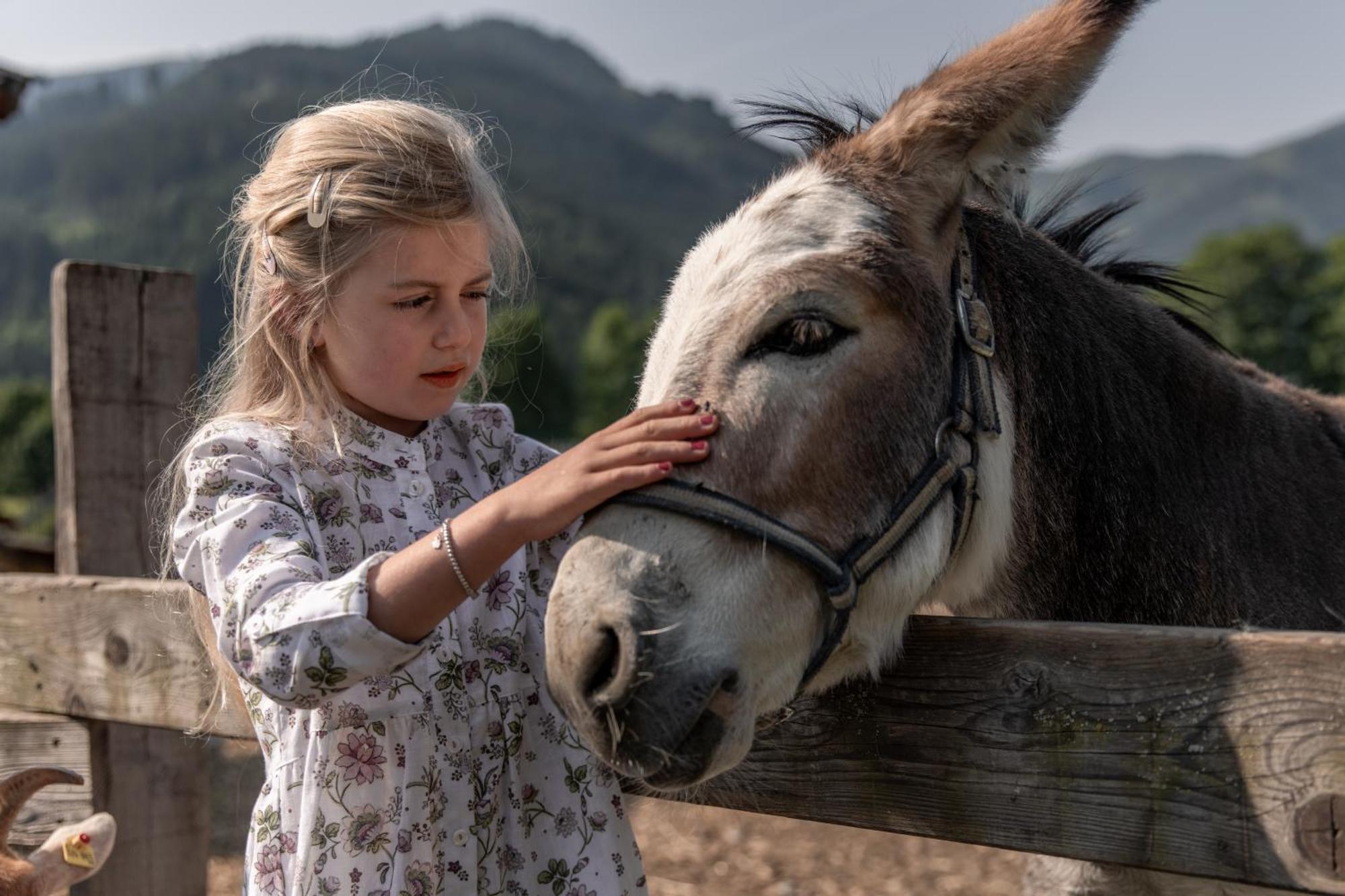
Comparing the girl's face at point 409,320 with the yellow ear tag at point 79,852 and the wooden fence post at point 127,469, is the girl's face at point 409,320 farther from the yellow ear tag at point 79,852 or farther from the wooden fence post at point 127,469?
the wooden fence post at point 127,469

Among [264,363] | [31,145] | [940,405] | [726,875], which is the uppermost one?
[31,145]

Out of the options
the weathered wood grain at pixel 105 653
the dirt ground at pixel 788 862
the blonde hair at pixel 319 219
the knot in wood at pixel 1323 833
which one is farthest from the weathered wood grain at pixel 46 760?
the knot in wood at pixel 1323 833

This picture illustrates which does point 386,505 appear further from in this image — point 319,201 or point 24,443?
point 24,443

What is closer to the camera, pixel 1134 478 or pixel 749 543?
pixel 749 543

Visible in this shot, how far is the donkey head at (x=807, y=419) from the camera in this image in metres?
1.44

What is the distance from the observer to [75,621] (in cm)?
258

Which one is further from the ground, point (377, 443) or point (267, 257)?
point (267, 257)

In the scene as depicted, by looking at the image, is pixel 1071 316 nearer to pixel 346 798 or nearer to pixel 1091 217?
pixel 1091 217

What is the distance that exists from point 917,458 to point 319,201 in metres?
1.02

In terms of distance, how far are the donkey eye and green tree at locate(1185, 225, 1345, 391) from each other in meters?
26.5

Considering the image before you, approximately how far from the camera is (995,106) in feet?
5.78

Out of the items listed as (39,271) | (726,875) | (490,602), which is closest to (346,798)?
(490,602)

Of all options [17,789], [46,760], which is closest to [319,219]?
[17,789]

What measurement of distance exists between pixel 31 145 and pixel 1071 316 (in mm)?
232753
